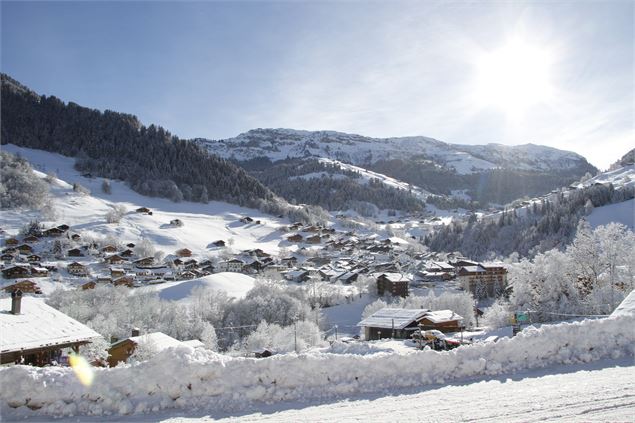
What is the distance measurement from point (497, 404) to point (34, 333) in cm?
1807

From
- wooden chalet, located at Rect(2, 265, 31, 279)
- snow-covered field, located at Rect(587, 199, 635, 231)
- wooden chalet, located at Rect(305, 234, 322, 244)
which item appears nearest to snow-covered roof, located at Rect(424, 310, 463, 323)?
wooden chalet, located at Rect(2, 265, 31, 279)

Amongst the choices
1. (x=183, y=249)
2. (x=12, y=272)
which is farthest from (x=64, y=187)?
(x=12, y=272)

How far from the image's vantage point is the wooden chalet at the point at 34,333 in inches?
658

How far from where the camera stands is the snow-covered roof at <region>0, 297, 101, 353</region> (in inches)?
668

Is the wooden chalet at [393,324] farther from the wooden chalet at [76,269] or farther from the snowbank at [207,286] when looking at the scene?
the wooden chalet at [76,269]

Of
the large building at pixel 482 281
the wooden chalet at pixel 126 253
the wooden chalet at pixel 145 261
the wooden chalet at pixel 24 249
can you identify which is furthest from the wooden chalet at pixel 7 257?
the large building at pixel 482 281

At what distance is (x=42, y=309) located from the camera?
2052cm

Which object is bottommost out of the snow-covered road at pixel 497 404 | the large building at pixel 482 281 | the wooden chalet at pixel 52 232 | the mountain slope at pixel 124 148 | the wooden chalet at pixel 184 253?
the large building at pixel 482 281

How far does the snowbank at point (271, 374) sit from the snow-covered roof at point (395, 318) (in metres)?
29.5

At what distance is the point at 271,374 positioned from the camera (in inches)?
346

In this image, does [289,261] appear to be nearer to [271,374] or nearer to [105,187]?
[105,187]

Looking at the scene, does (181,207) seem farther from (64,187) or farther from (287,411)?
(287,411)

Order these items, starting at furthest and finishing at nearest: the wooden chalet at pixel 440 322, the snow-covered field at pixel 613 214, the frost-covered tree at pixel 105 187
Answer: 1. the frost-covered tree at pixel 105 187
2. the snow-covered field at pixel 613 214
3. the wooden chalet at pixel 440 322

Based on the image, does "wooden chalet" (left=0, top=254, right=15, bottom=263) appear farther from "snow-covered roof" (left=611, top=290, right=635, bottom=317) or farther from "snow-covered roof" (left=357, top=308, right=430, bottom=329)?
"snow-covered roof" (left=611, top=290, right=635, bottom=317)
